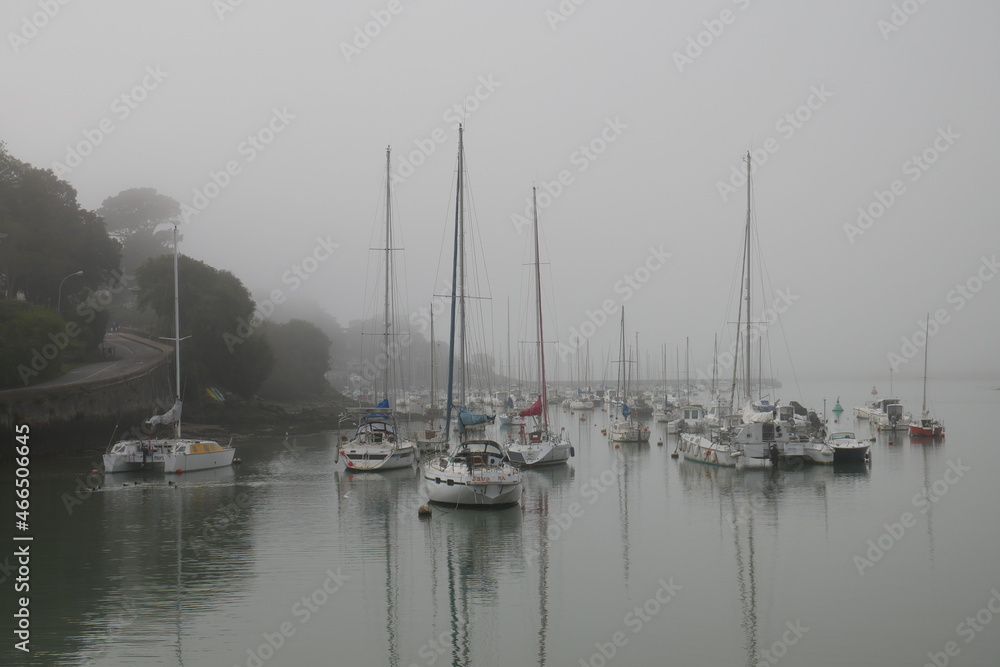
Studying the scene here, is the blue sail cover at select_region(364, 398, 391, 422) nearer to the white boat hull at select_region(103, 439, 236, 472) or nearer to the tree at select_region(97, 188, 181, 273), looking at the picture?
the white boat hull at select_region(103, 439, 236, 472)

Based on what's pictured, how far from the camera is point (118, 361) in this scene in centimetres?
6944

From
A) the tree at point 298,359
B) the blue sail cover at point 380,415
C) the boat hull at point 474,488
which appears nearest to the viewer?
the boat hull at point 474,488

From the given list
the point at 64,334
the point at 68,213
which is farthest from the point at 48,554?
the point at 68,213

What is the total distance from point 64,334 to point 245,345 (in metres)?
25.1

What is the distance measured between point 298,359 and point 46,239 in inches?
2013

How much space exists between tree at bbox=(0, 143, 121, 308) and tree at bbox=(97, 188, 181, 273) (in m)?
51.6

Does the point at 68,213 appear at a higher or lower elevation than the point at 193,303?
higher

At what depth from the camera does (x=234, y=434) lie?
71.6 meters

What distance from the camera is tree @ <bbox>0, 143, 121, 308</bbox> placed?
64062 millimetres

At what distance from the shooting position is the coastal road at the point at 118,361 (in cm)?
5600

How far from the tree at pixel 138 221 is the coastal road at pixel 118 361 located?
3428 centimetres

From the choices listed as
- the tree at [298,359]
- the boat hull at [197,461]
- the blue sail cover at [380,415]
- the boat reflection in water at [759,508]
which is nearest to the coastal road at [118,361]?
the boat hull at [197,461]

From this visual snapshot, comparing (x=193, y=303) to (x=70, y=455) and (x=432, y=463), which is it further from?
(x=432, y=463)

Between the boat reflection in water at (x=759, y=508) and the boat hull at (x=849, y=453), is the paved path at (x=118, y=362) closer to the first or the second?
the boat reflection in water at (x=759, y=508)
